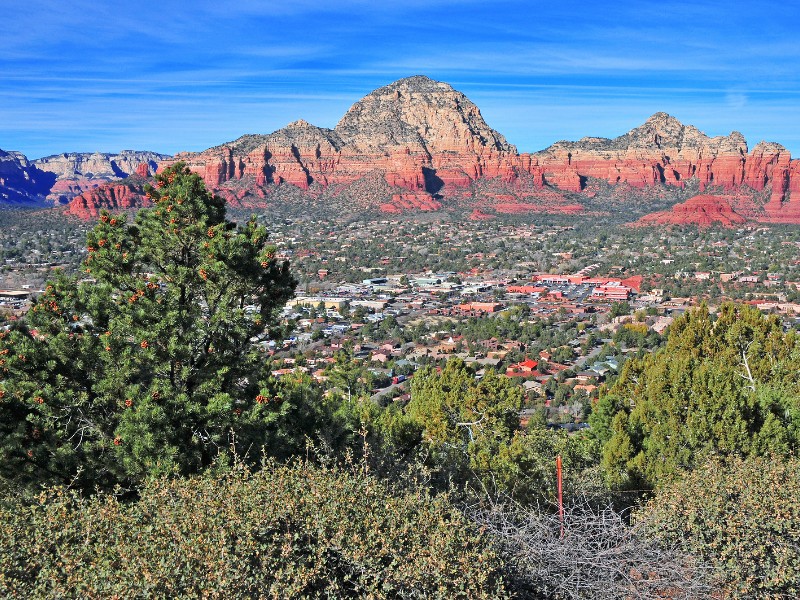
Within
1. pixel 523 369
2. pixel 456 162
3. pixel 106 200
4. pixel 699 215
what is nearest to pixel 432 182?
pixel 456 162

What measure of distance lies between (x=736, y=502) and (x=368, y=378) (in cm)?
3155

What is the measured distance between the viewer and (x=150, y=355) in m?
9.61

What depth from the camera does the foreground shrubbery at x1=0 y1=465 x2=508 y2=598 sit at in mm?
5848

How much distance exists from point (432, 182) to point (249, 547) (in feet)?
513

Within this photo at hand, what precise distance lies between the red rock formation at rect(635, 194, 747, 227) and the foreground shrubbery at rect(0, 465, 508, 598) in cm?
12774

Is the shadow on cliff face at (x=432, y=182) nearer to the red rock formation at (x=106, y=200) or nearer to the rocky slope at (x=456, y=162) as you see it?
the rocky slope at (x=456, y=162)

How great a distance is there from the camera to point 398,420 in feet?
54.0

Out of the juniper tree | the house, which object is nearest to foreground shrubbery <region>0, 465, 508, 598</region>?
the juniper tree

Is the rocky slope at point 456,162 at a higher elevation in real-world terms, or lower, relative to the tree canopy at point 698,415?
higher

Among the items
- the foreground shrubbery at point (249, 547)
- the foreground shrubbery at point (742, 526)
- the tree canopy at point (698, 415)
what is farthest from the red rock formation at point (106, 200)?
the foreground shrubbery at point (742, 526)

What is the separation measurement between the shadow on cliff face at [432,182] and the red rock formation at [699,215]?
154 feet

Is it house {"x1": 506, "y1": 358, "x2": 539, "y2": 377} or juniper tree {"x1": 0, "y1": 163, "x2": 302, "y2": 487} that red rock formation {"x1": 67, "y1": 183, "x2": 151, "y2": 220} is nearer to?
house {"x1": 506, "y1": 358, "x2": 539, "y2": 377}

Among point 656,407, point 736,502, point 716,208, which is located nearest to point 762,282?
point 716,208

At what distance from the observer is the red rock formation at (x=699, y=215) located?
12425cm
